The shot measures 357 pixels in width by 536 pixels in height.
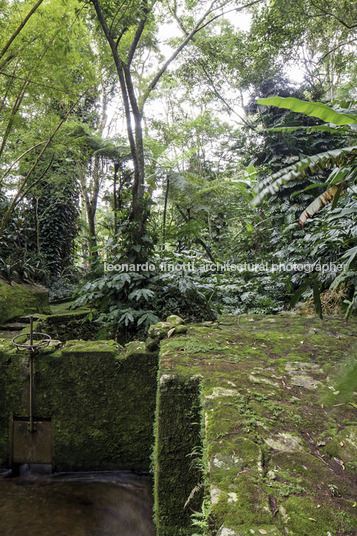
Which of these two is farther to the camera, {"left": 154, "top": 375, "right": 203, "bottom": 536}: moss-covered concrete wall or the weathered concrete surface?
{"left": 154, "top": 375, "right": 203, "bottom": 536}: moss-covered concrete wall

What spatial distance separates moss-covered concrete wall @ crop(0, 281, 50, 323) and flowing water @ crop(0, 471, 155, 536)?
6.61ft

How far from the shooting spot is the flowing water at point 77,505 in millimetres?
2232

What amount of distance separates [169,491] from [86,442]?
1.27 meters

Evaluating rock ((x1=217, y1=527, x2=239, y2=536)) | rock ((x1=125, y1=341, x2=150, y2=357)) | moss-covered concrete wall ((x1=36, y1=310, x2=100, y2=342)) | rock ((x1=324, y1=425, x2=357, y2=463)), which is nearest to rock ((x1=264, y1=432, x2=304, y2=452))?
rock ((x1=324, y1=425, x2=357, y2=463))

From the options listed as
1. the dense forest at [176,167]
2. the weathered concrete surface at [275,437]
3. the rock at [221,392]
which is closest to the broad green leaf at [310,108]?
the dense forest at [176,167]

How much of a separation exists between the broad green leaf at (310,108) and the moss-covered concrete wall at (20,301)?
4.06 meters

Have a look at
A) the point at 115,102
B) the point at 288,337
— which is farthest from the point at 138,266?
the point at 115,102

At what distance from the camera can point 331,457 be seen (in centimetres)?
117

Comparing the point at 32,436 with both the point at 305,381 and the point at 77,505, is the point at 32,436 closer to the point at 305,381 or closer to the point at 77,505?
the point at 77,505

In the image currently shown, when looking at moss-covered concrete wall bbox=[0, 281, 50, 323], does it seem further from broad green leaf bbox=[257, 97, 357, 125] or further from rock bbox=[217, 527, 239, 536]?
broad green leaf bbox=[257, 97, 357, 125]

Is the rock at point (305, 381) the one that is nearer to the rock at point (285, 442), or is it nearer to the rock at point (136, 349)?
the rock at point (285, 442)

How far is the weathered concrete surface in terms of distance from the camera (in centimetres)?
86

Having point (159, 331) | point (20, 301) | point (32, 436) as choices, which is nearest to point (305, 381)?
point (159, 331)

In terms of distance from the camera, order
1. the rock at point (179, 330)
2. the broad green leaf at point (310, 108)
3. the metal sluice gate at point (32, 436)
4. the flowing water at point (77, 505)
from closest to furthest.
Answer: the broad green leaf at point (310, 108) → the flowing water at point (77, 505) → the rock at point (179, 330) → the metal sluice gate at point (32, 436)
